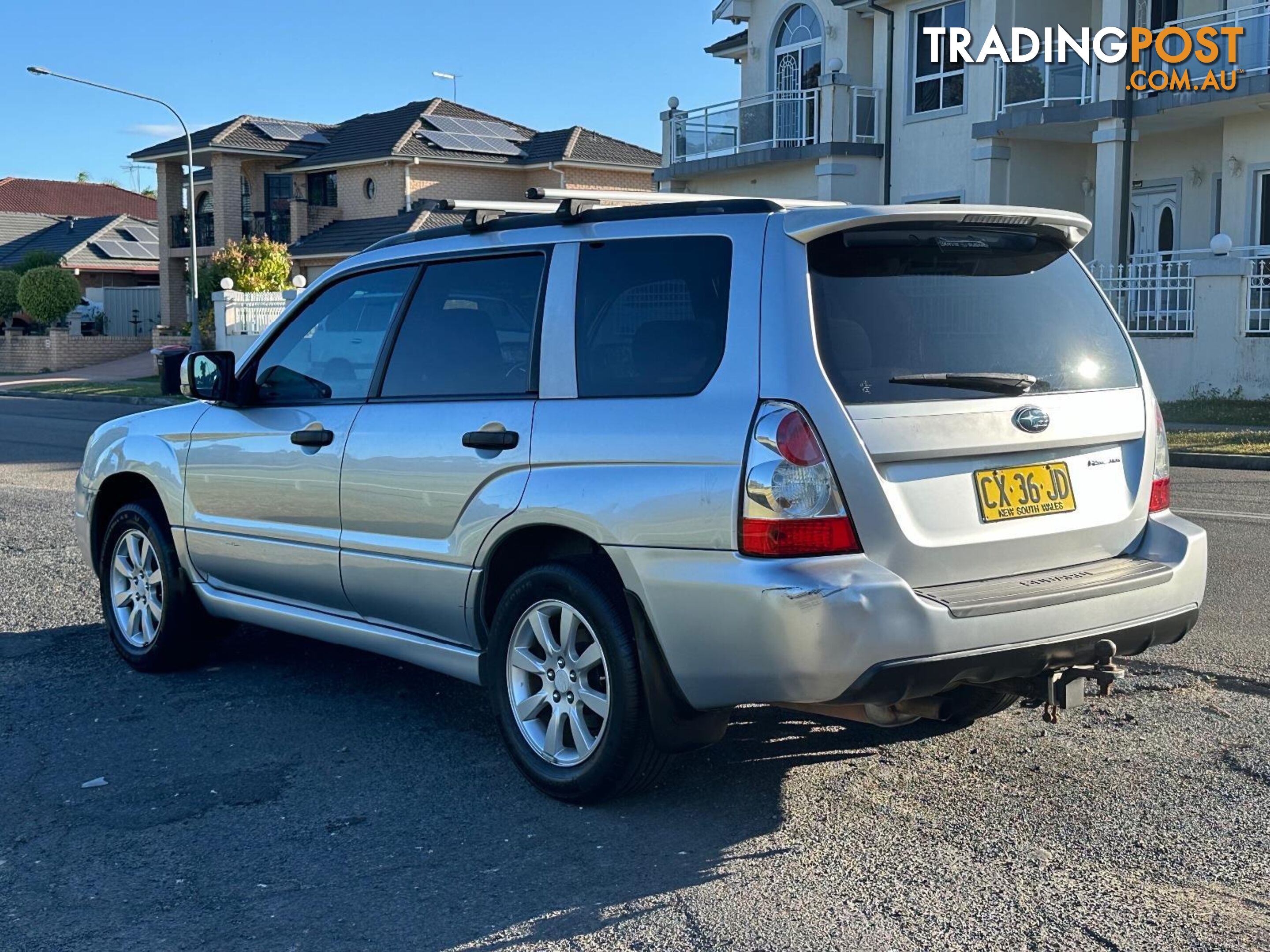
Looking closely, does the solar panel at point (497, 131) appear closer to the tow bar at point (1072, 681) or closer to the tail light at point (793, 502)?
the tow bar at point (1072, 681)

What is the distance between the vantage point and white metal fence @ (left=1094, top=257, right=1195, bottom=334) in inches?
824

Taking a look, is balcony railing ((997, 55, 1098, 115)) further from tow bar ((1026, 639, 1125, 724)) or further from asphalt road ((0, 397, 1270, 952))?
tow bar ((1026, 639, 1125, 724))

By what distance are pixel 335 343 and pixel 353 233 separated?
1709 inches

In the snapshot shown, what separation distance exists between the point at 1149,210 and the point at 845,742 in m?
23.1

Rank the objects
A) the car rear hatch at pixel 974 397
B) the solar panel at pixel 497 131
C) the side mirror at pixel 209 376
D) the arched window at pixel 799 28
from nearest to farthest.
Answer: the car rear hatch at pixel 974 397 < the side mirror at pixel 209 376 < the arched window at pixel 799 28 < the solar panel at pixel 497 131

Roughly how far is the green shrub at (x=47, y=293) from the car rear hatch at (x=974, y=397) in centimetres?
4868

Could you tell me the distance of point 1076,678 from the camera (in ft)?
14.3

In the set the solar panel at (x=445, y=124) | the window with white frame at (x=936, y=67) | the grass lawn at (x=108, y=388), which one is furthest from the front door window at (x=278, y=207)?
the window with white frame at (x=936, y=67)

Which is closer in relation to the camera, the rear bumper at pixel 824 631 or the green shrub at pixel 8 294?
the rear bumper at pixel 824 631

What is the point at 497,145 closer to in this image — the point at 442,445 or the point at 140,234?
the point at 140,234

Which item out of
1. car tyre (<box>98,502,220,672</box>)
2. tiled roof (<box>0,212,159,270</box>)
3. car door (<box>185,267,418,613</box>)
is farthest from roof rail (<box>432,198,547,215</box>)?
tiled roof (<box>0,212,159,270</box>)

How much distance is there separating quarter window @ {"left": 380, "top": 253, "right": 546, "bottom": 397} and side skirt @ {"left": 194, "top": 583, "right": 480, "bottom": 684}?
0.88 meters

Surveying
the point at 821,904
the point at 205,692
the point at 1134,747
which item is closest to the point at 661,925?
the point at 821,904

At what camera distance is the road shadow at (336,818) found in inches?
148
